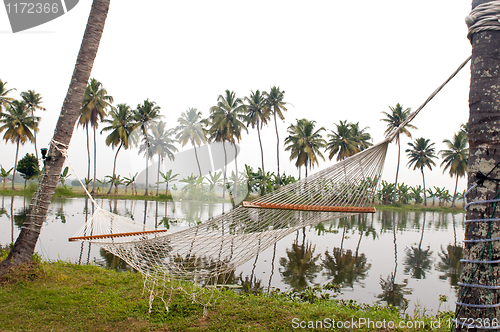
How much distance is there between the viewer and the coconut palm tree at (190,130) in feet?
65.8

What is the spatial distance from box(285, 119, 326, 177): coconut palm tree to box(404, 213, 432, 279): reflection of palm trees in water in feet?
38.2

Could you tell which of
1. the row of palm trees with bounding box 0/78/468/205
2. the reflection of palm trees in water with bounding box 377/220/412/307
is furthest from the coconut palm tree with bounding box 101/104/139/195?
the reflection of palm trees in water with bounding box 377/220/412/307

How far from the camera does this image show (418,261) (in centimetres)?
548

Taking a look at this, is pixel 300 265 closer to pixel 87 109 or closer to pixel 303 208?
pixel 303 208

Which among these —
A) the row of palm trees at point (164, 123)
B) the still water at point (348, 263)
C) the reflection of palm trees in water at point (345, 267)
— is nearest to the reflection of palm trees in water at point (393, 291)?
the still water at point (348, 263)

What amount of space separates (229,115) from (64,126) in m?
15.6

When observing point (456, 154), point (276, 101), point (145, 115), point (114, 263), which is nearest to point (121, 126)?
point (145, 115)

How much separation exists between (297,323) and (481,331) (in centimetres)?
123

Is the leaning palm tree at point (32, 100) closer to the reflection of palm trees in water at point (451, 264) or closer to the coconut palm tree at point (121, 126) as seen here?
the coconut palm tree at point (121, 126)

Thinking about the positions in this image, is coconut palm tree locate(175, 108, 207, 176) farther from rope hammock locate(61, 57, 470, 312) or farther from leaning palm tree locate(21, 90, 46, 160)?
rope hammock locate(61, 57, 470, 312)

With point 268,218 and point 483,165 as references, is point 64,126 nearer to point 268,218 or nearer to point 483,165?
point 268,218

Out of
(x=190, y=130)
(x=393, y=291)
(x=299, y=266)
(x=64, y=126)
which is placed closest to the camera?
(x=64, y=126)

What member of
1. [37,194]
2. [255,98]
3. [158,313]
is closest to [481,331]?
[158,313]

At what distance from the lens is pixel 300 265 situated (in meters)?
4.79
